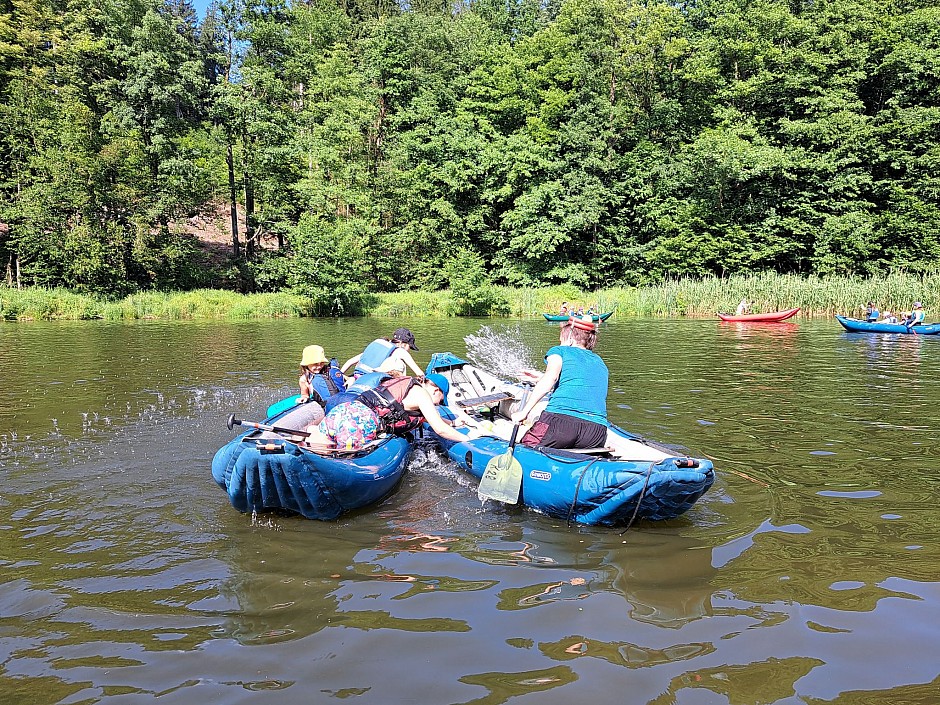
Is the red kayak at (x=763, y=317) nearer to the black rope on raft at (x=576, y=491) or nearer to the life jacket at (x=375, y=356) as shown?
the life jacket at (x=375, y=356)

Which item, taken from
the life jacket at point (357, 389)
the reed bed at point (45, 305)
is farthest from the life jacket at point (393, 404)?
the reed bed at point (45, 305)

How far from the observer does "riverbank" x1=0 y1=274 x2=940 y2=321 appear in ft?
83.1

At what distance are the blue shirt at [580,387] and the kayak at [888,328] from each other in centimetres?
1747

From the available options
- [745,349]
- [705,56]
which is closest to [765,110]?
[705,56]

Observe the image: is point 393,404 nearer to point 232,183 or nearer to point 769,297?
point 769,297

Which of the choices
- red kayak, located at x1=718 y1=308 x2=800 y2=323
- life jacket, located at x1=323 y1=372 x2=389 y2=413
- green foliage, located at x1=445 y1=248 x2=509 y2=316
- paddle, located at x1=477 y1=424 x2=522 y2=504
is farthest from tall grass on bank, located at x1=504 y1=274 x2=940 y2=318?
paddle, located at x1=477 y1=424 x2=522 y2=504

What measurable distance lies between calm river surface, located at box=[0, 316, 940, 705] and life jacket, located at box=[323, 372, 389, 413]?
97cm

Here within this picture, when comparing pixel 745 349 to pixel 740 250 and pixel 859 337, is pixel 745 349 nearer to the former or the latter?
pixel 859 337

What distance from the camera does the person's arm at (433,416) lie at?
6609mm

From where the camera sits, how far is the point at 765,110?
119 feet

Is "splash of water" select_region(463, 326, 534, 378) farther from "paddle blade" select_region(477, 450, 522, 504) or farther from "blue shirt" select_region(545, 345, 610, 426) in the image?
"paddle blade" select_region(477, 450, 522, 504)

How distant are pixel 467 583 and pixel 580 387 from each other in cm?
206

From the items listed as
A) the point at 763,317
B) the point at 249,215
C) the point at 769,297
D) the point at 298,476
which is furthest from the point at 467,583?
the point at 249,215

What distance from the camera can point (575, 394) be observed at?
5652mm
